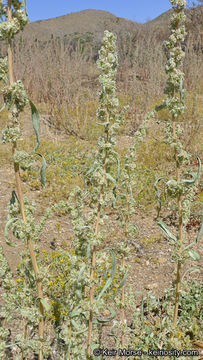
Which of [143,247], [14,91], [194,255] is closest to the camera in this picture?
[14,91]

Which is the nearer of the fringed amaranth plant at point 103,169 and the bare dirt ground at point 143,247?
the fringed amaranth plant at point 103,169

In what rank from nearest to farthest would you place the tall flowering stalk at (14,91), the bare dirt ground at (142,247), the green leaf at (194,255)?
1. the tall flowering stalk at (14,91)
2. the green leaf at (194,255)
3. the bare dirt ground at (142,247)

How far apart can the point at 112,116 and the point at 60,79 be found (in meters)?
7.50

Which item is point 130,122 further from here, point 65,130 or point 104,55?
point 104,55

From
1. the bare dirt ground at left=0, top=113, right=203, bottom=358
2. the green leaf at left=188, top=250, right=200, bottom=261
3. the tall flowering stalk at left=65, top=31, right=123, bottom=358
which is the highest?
the tall flowering stalk at left=65, top=31, right=123, bottom=358

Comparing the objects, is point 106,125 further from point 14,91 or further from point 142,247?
point 142,247

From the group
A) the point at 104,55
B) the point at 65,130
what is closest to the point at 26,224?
the point at 104,55

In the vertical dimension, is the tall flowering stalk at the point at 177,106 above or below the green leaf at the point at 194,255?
above

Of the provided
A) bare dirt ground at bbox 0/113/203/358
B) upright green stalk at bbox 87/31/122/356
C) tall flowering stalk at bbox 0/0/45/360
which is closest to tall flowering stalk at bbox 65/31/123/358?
upright green stalk at bbox 87/31/122/356

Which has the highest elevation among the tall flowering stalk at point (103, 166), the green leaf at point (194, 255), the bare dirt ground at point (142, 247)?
the tall flowering stalk at point (103, 166)

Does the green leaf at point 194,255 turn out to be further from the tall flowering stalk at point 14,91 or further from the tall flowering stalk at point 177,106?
the tall flowering stalk at point 14,91

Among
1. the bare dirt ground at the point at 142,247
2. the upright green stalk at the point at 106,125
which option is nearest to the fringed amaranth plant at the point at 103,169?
the upright green stalk at the point at 106,125

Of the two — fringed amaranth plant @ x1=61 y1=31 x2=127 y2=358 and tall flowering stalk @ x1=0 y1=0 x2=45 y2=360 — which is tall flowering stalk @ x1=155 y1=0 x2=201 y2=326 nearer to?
fringed amaranth plant @ x1=61 y1=31 x2=127 y2=358

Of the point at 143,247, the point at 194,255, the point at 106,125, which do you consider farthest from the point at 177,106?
the point at 143,247
